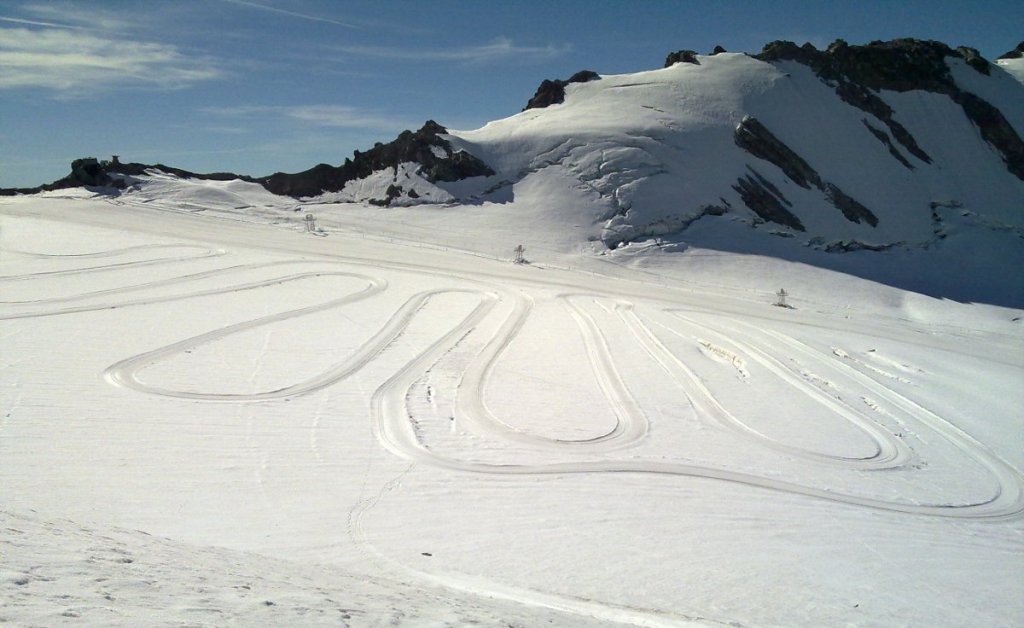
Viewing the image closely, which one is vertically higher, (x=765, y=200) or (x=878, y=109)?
(x=878, y=109)

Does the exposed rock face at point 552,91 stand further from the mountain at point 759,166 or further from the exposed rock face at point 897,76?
the exposed rock face at point 897,76

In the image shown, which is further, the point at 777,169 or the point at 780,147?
the point at 780,147

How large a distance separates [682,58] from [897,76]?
18.1 m

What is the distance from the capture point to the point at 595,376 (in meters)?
15.2

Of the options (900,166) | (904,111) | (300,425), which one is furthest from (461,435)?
(904,111)

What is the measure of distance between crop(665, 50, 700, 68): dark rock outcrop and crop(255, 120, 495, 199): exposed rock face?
2004 cm

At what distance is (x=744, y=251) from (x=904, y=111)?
94.0ft

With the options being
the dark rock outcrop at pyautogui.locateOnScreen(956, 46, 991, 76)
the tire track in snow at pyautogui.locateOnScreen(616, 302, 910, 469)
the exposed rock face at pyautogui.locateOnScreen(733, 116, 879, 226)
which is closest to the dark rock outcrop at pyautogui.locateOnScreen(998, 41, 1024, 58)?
the dark rock outcrop at pyautogui.locateOnScreen(956, 46, 991, 76)

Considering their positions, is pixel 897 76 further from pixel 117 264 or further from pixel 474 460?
pixel 474 460

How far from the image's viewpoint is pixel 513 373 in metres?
14.9

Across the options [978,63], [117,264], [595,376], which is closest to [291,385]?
[595,376]

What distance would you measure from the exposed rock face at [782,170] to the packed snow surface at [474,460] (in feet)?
58.5

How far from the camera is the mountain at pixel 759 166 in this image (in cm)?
3662

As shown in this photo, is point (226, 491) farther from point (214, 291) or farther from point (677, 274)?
point (677, 274)
